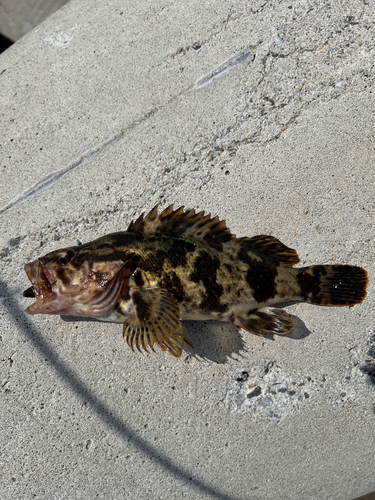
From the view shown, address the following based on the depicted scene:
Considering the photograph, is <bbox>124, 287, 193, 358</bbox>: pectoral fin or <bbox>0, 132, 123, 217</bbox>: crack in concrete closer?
<bbox>124, 287, 193, 358</bbox>: pectoral fin

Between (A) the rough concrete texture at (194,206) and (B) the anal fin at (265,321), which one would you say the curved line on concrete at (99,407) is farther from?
(B) the anal fin at (265,321)

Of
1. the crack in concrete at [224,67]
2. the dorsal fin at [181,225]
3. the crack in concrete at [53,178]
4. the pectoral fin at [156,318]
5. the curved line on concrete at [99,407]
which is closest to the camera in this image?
the pectoral fin at [156,318]

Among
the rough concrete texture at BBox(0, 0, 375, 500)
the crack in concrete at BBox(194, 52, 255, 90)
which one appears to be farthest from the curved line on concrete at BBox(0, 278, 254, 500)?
the crack in concrete at BBox(194, 52, 255, 90)

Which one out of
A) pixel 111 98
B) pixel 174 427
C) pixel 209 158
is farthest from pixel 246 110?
pixel 174 427

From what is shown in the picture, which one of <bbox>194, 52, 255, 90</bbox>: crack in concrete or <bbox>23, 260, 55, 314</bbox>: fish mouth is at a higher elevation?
<bbox>23, 260, 55, 314</bbox>: fish mouth

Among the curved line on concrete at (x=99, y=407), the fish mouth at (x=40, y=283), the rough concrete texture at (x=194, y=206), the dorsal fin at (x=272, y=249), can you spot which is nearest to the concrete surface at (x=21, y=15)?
the rough concrete texture at (x=194, y=206)

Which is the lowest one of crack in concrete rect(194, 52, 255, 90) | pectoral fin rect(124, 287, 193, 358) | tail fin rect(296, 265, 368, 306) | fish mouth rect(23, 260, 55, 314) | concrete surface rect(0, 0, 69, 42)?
tail fin rect(296, 265, 368, 306)

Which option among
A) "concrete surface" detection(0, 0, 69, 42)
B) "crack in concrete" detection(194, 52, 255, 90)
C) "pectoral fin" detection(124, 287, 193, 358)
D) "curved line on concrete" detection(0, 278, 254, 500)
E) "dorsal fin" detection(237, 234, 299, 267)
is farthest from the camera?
"concrete surface" detection(0, 0, 69, 42)

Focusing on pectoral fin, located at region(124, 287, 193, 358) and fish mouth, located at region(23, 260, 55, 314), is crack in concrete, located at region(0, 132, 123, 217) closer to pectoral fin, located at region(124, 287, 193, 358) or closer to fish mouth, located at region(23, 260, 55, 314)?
fish mouth, located at region(23, 260, 55, 314)
